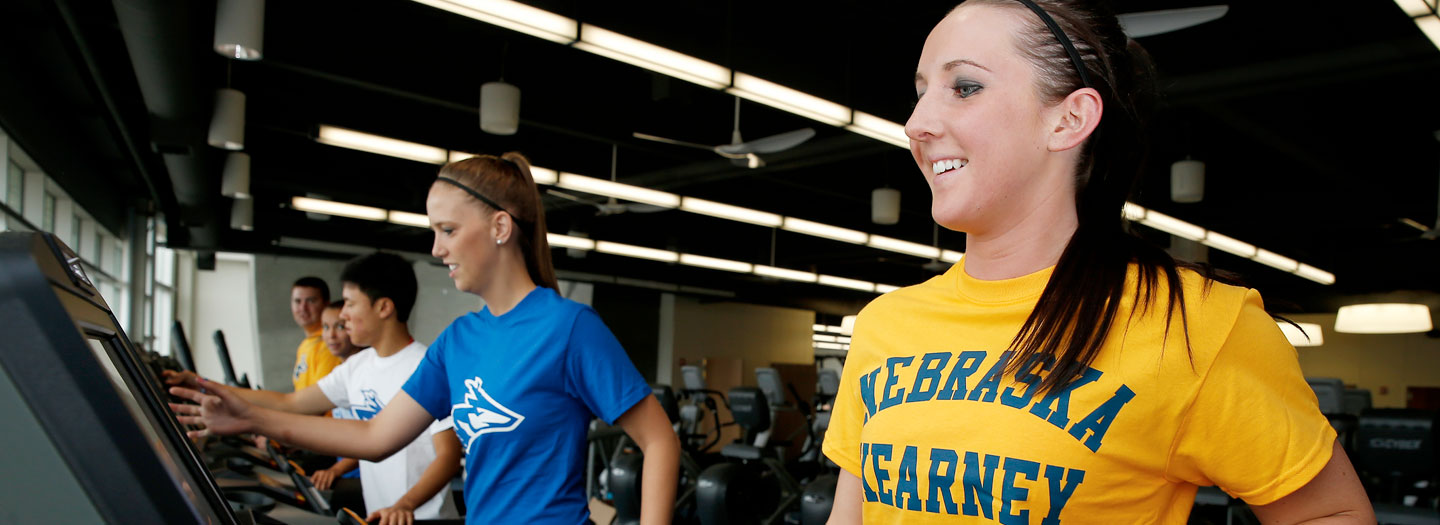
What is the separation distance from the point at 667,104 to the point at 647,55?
3911mm

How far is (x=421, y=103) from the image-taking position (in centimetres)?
812

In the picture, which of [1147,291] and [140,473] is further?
[1147,291]

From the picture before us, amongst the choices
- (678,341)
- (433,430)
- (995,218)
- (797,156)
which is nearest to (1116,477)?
(995,218)

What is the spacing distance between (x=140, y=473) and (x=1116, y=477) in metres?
0.68

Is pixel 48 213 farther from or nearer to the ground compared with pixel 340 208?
nearer to the ground

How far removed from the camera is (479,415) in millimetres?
1619

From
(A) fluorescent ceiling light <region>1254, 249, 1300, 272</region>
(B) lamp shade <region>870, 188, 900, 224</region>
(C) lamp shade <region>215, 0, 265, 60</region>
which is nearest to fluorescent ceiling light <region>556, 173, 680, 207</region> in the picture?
(B) lamp shade <region>870, 188, 900, 224</region>

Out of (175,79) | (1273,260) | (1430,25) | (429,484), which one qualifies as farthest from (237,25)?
(1273,260)

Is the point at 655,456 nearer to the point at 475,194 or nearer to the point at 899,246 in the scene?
the point at 475,194

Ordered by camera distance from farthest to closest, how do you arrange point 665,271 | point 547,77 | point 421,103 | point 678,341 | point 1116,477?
point 678,341, point 665,271, point 421,103, point 547,77, point 1116,477

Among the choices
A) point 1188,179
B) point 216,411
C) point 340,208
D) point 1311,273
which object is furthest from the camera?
point 1311,273

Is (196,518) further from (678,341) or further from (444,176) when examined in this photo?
(678,341)

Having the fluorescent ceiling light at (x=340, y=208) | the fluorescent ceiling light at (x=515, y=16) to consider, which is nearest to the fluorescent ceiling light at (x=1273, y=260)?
the fluorescent ceiling light at (x=515, y=16)

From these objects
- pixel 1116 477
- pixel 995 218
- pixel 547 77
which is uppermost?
pixel 547 77
